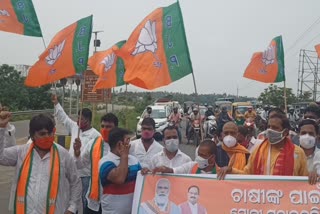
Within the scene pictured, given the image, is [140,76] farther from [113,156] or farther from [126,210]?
[126,210]

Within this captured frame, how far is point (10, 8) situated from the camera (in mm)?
5570

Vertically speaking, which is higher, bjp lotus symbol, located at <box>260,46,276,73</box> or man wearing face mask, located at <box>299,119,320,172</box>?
bjp lotus symbol, located at <box>260,46,276,73</box>

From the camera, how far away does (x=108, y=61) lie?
7543mm

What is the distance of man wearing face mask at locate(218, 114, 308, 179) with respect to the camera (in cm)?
400

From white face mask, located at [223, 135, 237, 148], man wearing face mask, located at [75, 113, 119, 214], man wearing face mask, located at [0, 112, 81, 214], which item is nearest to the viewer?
man wearing face mask, located at [0, 112, 81, 214]

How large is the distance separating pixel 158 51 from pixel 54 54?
4.18 feet

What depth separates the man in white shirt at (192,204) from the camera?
13.2 feet

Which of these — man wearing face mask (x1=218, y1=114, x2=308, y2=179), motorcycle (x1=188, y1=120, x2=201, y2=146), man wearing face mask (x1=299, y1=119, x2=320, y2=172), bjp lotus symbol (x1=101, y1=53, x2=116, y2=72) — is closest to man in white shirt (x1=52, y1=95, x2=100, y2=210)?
bjp lotus symbol (x1=101, y1=53, x2=116, y2=72)

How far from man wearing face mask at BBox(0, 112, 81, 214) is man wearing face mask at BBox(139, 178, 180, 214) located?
0.67 m

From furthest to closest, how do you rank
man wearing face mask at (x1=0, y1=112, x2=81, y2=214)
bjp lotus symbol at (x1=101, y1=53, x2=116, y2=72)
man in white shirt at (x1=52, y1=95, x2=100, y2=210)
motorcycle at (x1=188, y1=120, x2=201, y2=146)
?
motorcycle at (x1=188, y1=120, x2=201, y2=146) < bjp lotus symbol at (x1=101, y1=53, x2=116, y2=72) < man in white shirt at (x1=52, y1=95, x2=100, y2=210) < man wearing face mask at (x1=0, y1=112, x2=81, y2=214)

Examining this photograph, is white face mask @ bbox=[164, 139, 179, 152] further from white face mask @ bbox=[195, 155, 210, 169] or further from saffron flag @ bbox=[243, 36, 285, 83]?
saffron flag @ bbox=[243, 36, 285, 83]

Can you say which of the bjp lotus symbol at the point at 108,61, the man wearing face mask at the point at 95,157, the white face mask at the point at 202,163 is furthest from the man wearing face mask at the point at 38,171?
the bjp lotus symbol at the point at 108,61

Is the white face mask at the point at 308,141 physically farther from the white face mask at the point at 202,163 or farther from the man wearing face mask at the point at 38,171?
the man wearing face mask at the point at 38,171

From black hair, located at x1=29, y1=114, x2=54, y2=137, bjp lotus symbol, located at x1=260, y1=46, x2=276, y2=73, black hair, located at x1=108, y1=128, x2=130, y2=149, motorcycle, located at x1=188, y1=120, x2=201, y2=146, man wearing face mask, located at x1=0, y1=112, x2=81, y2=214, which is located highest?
bjp lotus symbol, located at x1=260, y1=46, x2=276, y2=73
